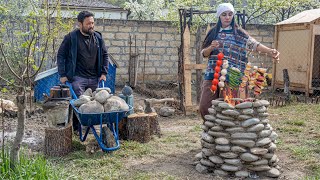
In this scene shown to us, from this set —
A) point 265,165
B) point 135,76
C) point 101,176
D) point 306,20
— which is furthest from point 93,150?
point 306,20

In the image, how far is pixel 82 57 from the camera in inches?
217

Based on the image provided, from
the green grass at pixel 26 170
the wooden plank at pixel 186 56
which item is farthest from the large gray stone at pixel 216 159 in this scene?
the wooden plank at pixel 186 56

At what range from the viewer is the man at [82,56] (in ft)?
17.7

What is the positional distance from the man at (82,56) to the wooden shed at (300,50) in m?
6.24

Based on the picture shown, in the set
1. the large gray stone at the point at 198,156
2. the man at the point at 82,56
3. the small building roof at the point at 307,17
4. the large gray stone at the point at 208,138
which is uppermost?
the small building roof at the point at 307,17

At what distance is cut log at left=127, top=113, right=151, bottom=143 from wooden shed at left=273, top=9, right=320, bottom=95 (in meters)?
6.12

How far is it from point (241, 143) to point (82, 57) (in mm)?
2710

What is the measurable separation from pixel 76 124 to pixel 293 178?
328 centimetres

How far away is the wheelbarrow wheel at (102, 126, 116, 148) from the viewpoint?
4750mm

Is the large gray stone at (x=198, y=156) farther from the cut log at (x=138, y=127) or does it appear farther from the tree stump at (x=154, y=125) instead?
the tree stump at (x=154, y=125)

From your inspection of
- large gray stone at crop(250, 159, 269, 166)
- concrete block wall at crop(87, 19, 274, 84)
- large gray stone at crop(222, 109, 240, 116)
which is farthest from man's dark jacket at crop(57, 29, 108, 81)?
concrete block wall at crop(87, 19, 274, 84)

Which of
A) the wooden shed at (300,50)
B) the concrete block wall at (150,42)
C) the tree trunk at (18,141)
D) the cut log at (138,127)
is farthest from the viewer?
the concrete block wall at (150,42)

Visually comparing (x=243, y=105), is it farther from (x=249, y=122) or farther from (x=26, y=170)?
(x=26, y=170)

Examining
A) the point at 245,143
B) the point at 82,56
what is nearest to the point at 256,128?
the point at 245,143
